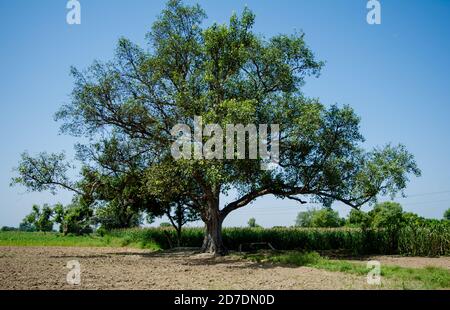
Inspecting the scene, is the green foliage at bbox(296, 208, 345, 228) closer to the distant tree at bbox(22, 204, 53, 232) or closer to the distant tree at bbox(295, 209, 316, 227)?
the distant tree at bbox(295, 209, 316, 227)

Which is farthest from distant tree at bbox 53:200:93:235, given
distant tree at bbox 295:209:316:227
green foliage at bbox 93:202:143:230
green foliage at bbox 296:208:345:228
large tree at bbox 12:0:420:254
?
distant tree at bbox 295:209:316:227

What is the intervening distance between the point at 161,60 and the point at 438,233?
25.6 m

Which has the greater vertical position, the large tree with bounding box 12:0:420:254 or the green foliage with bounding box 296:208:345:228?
the large tree with bounding box 12:0:420:254

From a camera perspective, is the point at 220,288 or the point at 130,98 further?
the point at 130,98

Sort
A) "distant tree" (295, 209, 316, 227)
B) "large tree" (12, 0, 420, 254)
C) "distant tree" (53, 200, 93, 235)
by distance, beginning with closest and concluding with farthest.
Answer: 1. "large tree" (12, 0, 420, 254)
2. "distant tree" (53, 200, 93, 235)
3. "distant tree" (295, 209, 316, 227)

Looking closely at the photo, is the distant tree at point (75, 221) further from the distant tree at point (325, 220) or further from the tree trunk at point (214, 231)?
the distant tree at point (325, 220)

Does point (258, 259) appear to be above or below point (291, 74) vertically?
below

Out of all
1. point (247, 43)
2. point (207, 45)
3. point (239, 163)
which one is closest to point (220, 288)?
point (239, 163)

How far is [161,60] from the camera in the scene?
2714 cm

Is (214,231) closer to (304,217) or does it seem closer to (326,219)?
(326,219)

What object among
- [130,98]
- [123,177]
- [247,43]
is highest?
[247,43]

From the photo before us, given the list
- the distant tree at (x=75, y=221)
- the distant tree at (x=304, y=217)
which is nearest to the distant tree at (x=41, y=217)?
the distant tree at (x=75, y=221)
